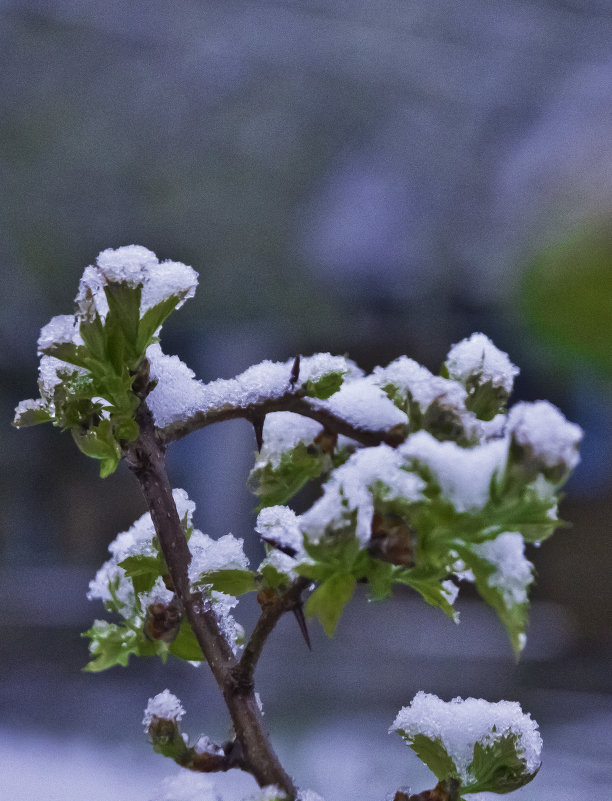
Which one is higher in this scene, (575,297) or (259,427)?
(575,297)

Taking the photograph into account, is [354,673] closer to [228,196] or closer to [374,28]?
[228,196]

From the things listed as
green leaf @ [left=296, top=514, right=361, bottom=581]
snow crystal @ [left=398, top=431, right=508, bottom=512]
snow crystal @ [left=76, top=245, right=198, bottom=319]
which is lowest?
green leaf @ [left=296, top=514, right=361, bottom=581]

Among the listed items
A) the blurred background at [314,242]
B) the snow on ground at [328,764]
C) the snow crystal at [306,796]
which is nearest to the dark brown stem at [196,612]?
the snow crystal at [306,796]

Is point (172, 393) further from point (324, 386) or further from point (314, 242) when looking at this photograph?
point (314, 242)

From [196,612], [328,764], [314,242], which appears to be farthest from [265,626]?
[314,242]

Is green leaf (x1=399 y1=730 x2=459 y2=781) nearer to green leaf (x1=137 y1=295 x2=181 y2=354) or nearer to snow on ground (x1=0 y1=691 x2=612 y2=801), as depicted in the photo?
green leaf (x1=137 y1=295 x2=181 y2=354)

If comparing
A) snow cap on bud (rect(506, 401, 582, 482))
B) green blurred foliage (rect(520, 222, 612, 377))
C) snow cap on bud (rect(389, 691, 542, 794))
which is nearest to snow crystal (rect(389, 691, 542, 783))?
snow cap on bud (rect(389, 691, 542, 794))
